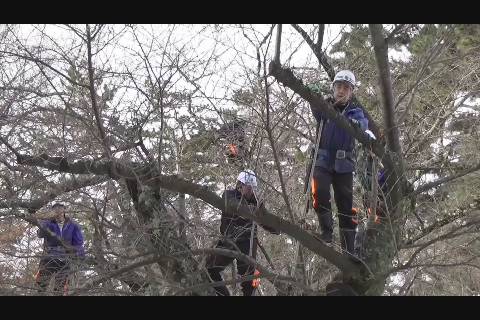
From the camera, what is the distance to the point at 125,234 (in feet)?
16.4

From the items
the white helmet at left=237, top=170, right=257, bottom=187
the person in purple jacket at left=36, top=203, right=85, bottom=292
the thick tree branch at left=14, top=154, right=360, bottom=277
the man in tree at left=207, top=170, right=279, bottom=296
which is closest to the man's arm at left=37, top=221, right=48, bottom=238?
the person in purple jacket at left=36, top=203, right=85, bottom=292

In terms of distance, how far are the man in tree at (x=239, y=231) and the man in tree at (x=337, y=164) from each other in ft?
1.66

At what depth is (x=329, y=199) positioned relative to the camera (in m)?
4.98

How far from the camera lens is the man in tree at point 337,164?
498cm

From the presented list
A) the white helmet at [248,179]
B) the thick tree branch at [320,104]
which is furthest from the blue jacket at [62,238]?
the thick tree branch at [320,104]

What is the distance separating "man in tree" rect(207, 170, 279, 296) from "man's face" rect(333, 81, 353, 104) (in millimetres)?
1012

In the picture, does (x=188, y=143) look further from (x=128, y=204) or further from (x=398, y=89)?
(x=398, y=89)

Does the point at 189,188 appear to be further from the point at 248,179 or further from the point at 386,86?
the point at 386,86

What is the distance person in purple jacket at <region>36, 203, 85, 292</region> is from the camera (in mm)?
5008

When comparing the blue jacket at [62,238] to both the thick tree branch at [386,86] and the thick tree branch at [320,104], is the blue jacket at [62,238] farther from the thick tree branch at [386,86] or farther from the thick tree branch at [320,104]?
the thick tree branch at [386,86]

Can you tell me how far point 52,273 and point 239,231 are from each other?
5.77 feet

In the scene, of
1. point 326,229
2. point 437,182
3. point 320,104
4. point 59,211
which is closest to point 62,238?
point 59,211
